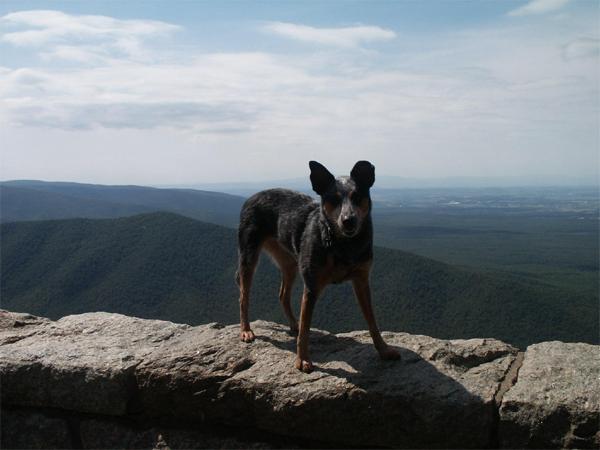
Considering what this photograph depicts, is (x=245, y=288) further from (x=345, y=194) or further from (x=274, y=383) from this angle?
(x=345, y=194)

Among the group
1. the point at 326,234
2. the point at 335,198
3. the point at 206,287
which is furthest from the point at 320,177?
the point at 206,287

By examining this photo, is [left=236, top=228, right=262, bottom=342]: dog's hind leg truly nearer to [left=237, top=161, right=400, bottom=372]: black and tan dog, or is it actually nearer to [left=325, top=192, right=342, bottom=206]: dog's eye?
[left=237, top=161, right=400, bottom=372]: black and tan dog

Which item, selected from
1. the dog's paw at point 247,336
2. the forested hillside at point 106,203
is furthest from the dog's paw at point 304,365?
the forested hillside at point 106,203

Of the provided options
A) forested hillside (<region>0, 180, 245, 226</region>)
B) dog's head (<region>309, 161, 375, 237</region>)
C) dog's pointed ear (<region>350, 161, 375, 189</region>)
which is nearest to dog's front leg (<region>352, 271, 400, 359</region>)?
dog's head (<region>309, 161, 375, 237</region>)

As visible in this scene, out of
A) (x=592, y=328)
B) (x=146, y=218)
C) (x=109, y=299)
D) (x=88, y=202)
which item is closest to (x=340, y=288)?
(x=592, y=328)

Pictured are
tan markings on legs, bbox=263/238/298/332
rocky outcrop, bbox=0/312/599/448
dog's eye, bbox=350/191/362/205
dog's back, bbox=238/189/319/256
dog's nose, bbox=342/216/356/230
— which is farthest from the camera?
tan markings on legs, bbox=263/238/298/332

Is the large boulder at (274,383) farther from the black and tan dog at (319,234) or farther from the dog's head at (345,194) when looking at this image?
the dog's head at (345,194)
